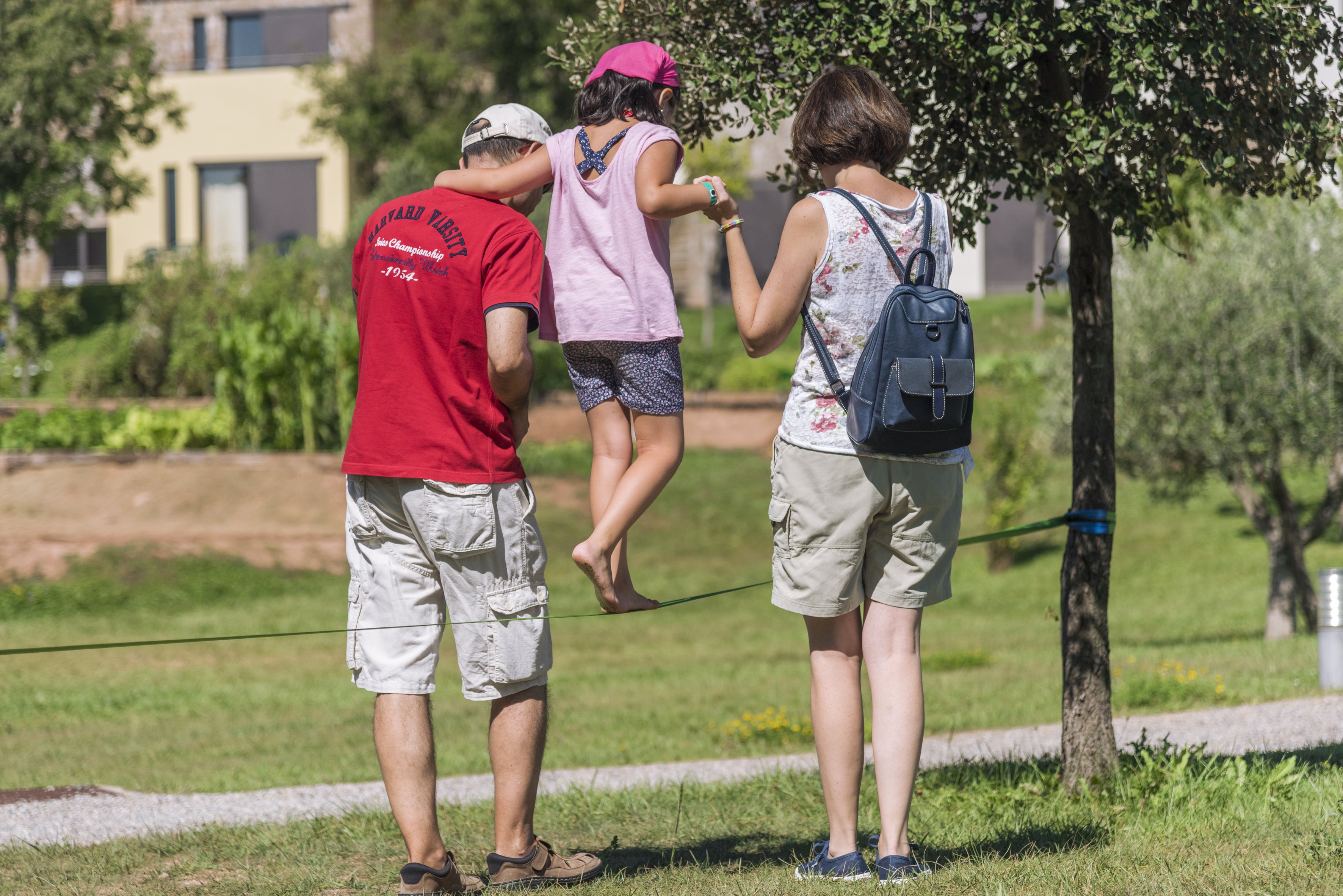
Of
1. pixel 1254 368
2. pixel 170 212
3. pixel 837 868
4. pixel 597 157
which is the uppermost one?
pixel 170 212

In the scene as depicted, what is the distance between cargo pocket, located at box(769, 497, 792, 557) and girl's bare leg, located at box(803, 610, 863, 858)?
0.63 ft

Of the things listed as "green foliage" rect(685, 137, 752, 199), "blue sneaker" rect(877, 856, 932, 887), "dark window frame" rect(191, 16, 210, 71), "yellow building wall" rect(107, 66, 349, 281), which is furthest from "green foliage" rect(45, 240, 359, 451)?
"blue sneaker" rect(877, 856, 932, 887)

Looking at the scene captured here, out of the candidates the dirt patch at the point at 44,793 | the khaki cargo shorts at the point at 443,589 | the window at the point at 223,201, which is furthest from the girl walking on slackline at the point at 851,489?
the window at the point at 223,201

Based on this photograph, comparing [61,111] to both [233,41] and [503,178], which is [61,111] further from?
[503,178]

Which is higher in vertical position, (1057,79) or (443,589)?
(1057,79)

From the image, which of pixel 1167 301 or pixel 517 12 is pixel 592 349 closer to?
pixel 1167 301

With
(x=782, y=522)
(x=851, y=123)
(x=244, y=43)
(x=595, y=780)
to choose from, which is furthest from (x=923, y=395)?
(x=244, y=43)

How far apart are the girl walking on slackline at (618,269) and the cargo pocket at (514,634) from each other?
0.19 m

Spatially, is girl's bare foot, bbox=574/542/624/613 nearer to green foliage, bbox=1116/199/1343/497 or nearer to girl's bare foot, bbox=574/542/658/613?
girl's bare foot, bbox=574/542/658/613

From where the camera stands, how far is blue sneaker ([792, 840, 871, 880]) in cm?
348

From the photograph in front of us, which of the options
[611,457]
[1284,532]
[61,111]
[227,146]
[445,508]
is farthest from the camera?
[227,146]

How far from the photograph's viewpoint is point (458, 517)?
3.55 m

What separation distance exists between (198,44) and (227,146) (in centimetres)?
338

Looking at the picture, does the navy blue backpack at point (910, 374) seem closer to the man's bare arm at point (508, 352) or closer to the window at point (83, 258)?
the man's bare arm at point (508, 352)
